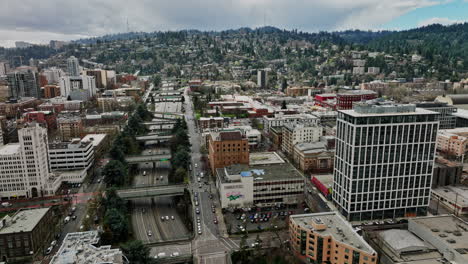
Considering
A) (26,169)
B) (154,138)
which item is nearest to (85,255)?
(26,169)

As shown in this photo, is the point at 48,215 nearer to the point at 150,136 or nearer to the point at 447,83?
the point at 150,136

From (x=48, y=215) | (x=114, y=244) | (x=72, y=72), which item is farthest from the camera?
(x=72, y=72)

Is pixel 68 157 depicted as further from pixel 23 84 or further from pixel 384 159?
pixel 23 84

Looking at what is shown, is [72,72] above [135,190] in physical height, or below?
above

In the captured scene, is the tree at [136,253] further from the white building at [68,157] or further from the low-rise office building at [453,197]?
the low-rise office building at [453,197]

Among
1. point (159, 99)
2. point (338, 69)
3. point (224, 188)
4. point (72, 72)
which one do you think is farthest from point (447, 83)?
point (72, 72)

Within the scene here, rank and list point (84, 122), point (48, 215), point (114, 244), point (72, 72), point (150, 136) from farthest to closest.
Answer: point (72, 72) → point (84, 122) → point (150, 136) → point (48, 215) → point (114, 244)

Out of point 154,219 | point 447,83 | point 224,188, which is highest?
point 447,83
